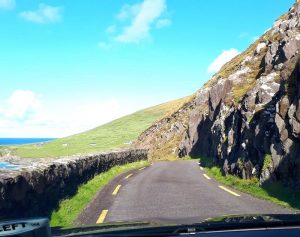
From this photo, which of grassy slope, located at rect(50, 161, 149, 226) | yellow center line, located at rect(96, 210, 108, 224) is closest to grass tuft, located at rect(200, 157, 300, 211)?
yellow center line, located at rect(96, 210, 108, 224)

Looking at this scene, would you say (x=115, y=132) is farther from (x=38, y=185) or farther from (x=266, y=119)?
(x=38, y=185)

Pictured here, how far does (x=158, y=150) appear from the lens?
58156 mm

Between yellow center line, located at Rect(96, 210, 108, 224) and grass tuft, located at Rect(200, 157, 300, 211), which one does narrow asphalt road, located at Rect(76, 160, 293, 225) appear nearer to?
yellow center line, located at Rect(96, 210, 108, 224)

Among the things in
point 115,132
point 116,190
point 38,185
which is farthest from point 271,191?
point 115,132

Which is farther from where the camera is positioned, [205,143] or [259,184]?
[205,143]

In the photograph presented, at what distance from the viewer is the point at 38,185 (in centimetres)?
1034

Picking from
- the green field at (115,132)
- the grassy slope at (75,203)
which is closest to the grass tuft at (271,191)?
the grassy slope at (75,203)

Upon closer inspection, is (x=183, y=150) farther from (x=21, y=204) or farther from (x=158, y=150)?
(x=21, y=204)

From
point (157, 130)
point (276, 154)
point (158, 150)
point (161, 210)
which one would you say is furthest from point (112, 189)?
point (157, 130)

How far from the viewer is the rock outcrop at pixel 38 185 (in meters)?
8.55

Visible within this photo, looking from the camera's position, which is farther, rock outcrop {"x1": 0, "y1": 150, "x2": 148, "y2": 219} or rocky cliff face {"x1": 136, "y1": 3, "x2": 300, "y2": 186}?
rocky cliff face {"x1": 136, "y1": 3, "x2": 300, "y2": 186}

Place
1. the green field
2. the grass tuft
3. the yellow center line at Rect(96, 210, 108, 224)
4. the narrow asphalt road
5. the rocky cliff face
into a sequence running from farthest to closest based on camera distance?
the green field
the rocky cliff face
the grass tuft
the narrow asphalt road
the yellow center line at Rect(96, 210, 108, 224)

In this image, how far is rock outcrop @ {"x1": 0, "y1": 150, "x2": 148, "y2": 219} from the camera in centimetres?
855

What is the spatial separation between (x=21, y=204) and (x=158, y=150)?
4920cm
